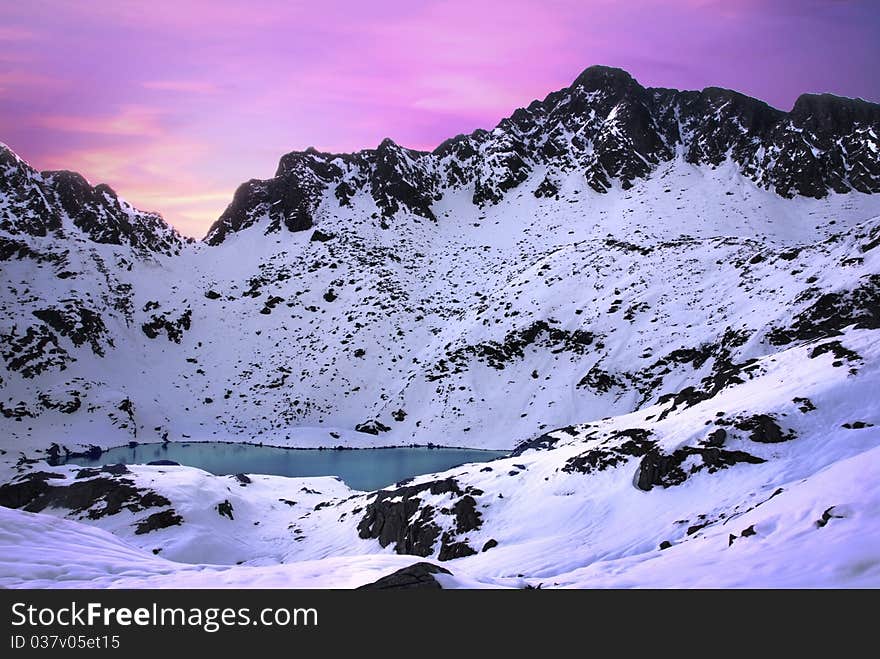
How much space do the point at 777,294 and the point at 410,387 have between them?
141ft

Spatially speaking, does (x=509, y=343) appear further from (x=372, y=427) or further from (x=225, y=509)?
(x=225, y=509)

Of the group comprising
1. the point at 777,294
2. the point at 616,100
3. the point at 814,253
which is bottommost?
the point at 777,294

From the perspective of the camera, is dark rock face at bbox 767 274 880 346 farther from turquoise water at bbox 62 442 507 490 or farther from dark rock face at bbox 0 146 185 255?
dark rock face at bbox 0 146 185 255

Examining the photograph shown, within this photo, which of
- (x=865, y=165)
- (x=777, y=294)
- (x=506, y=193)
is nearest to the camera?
(x=777, y=294)

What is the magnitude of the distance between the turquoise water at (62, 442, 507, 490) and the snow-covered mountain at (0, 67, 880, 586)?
338cm

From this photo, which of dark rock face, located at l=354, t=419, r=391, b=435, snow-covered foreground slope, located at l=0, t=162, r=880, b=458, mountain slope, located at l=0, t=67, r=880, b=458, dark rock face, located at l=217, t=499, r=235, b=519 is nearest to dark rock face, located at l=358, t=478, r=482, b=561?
dark rock face, located at l=217, t=499, r=235, b=519

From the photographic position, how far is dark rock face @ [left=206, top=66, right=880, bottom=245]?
108750 millimetres

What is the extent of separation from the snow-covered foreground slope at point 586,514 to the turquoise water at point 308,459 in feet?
37.1

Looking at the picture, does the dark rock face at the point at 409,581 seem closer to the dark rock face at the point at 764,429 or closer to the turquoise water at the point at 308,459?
the dark rock face at the point at 764,429
